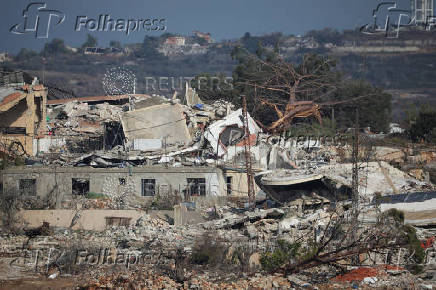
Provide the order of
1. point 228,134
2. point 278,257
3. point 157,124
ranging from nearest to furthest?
point 278,257 < point 228,134 < point 157,124

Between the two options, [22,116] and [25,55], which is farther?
[25,55]

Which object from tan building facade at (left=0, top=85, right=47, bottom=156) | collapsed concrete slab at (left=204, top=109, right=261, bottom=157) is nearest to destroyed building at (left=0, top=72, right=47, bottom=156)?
tan building facade at (left=0, top=85, right=47, bottom=156)

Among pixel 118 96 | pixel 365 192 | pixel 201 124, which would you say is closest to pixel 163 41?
pixel 118 96

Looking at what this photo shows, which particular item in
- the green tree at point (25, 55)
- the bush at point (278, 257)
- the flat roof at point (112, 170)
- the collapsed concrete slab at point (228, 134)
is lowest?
the bush at point (278, 257)

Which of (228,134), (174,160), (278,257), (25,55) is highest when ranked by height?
(25,55)

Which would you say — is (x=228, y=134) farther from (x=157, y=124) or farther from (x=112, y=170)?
(x=112, y=170)

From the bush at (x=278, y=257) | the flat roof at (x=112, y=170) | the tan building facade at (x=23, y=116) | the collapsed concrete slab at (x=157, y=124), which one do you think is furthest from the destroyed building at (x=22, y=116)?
the bush at (x=278, y=257)

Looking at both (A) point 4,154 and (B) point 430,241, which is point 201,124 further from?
(B) point 430,241

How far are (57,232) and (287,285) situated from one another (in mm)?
7883

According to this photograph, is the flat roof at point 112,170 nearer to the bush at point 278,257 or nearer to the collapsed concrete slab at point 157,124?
the collapsed concrete slab at point 157,124

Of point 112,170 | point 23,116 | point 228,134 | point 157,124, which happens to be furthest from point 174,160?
point 23,116

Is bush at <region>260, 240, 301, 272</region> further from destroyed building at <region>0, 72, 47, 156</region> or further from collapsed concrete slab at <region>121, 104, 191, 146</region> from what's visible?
destroyed building at <region>0, 72, 47, 156</region>

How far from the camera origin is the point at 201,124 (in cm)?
2767

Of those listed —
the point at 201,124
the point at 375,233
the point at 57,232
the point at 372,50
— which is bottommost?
the point at 57,232
